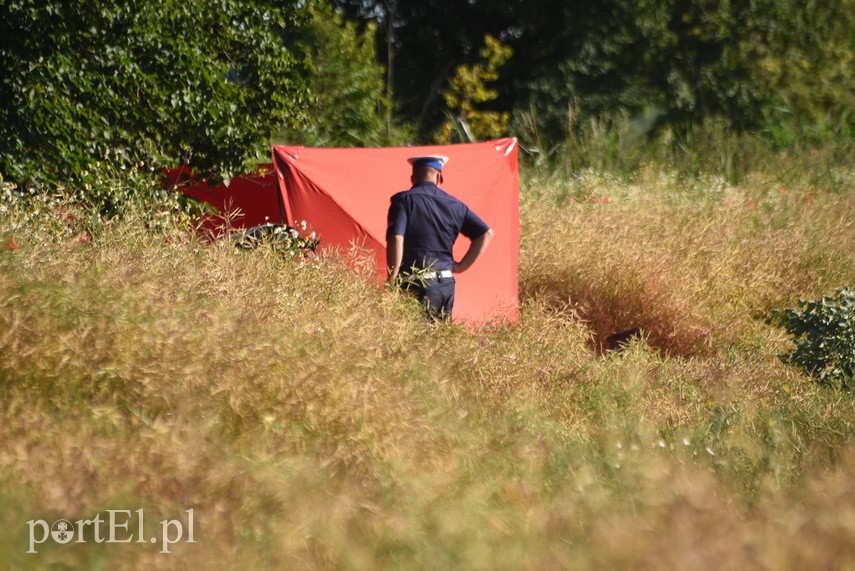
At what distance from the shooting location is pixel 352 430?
12.4ft

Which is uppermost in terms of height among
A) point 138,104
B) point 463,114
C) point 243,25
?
point 243,25

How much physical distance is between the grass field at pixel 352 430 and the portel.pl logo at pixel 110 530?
0.06 ft

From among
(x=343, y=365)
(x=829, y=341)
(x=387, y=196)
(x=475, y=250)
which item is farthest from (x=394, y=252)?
(x=829, y=341)

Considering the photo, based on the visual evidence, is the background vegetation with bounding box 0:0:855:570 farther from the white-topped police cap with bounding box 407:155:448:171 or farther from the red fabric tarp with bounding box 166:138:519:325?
the white-topped police cap with bounding box 407:155:448:171

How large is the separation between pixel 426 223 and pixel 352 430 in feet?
9.85

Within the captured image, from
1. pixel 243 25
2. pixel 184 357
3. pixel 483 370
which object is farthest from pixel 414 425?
pixel 243 25

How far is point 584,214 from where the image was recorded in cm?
999

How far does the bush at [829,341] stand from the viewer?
6363 mm

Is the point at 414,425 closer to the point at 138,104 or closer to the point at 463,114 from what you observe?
the point at 138,104

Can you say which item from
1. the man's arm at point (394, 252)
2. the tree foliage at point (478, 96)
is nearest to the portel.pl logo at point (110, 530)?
the man's arm at point (394, 252)

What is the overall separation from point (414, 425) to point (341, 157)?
14.3 ft

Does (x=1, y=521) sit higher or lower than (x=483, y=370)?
higher

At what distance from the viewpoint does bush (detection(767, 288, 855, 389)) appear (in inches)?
251

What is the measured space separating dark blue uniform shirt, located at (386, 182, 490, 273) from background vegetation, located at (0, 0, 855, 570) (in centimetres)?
53
